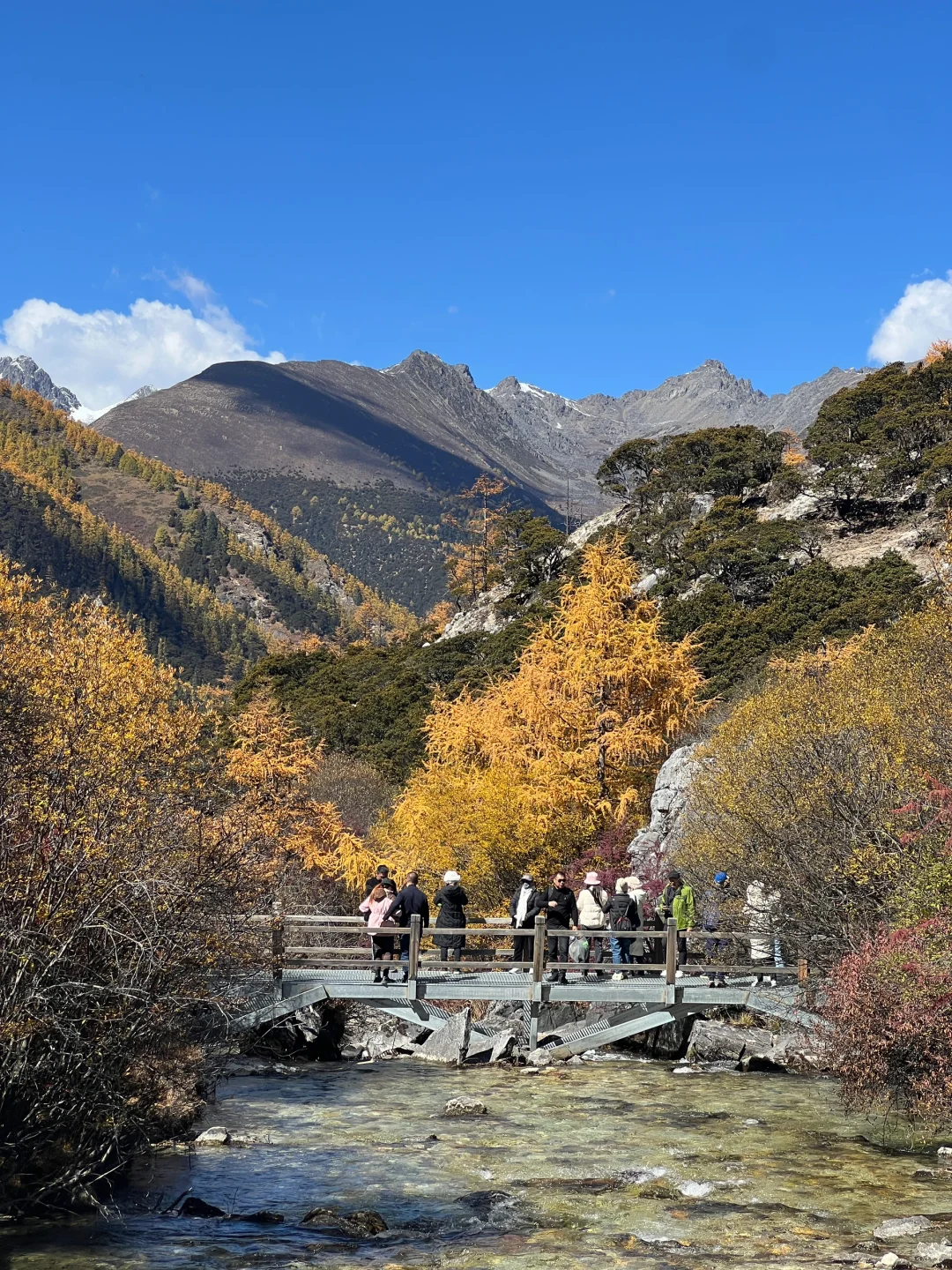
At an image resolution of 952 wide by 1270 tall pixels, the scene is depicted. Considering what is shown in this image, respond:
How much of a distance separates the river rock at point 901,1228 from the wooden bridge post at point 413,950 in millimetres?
10225

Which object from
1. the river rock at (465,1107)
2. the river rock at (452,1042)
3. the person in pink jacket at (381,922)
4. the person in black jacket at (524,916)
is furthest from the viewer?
the river rock at (452,1042)

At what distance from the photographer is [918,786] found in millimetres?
21172

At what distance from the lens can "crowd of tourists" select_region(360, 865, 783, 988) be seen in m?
22.5

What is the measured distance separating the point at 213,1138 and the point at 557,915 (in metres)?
8.52

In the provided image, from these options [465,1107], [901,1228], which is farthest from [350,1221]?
[901,1228]

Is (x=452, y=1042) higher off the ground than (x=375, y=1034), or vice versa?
(x=452, y=1042)

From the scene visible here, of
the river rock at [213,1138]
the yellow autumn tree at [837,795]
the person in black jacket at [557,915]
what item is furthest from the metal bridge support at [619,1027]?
the river rock at [213,1138]

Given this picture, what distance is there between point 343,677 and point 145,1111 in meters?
61.0

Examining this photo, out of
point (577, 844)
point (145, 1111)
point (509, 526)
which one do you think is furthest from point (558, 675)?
point (509, 526)

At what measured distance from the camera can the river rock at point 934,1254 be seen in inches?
472

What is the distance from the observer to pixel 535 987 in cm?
2234

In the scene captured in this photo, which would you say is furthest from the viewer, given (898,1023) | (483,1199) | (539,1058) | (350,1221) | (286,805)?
(286,805)

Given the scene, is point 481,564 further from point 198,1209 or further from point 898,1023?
point 198,1209

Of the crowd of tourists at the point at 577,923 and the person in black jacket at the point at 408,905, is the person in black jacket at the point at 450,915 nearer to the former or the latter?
the crowd of tourists at the point at 577,923
